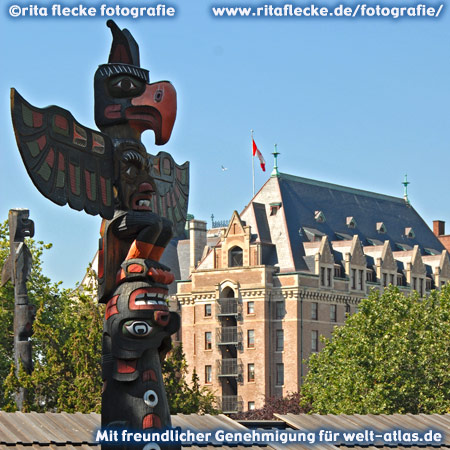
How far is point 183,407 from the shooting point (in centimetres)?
5478

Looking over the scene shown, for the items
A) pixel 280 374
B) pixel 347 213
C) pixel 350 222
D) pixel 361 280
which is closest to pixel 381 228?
pixel 347 213

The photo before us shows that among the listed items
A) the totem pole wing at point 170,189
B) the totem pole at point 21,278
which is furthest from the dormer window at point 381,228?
the totem pole wing at point 170,189

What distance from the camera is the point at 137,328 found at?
74.5ft

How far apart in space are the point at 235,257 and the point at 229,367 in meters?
10.7

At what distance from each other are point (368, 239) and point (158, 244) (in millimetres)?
101785

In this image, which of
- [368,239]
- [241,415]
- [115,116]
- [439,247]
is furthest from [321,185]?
[115,116]

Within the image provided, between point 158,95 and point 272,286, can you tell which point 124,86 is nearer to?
point 158,95

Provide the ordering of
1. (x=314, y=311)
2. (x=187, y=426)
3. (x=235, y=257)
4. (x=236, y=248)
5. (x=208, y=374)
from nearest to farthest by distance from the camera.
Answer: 1. (x=187, y=426)
2. (x=314, y=311)
3. (x=208, y=374)
4. (x=236, y=248)
5. (x=235, y=257)

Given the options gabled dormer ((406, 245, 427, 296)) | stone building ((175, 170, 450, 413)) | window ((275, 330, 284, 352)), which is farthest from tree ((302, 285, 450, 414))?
gabled dormer ((406, 245, 427, 296))

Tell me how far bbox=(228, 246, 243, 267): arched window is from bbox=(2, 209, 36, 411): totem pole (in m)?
75.2

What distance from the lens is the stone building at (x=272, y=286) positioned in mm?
109625

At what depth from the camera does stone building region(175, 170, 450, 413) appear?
10962 centimetres

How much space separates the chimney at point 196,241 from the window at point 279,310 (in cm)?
1141

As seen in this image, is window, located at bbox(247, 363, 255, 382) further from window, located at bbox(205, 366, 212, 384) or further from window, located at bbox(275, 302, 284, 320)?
window, located at bbox(275, 302, 284, 320)
